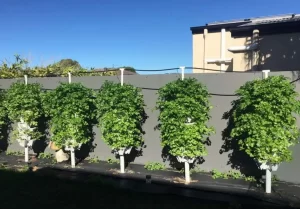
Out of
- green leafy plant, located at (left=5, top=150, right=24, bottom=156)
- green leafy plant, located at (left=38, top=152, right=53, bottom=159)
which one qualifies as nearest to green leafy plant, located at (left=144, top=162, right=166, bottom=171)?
green leafy plant, located at (left=38, top=152, right=53, bottom=159)

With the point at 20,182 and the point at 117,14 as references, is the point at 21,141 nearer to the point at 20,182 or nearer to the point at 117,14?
the point at 20,182

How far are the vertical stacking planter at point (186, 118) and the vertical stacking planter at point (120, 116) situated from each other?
2.29 ft

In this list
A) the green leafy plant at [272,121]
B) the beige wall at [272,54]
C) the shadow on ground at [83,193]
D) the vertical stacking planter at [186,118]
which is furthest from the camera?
the beige wall at [272,54]

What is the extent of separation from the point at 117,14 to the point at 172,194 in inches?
347

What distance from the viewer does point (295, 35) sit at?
9852 millimetres

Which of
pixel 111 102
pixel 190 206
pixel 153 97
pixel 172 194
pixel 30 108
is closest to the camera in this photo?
pixel 190 206

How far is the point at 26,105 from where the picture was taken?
7.04 metres

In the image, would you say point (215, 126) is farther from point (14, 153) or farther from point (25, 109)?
point (14, 153)

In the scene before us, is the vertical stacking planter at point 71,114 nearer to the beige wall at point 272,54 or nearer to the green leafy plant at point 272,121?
the green leafy plant at point 272,121

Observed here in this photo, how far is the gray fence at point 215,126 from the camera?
562 centimetres

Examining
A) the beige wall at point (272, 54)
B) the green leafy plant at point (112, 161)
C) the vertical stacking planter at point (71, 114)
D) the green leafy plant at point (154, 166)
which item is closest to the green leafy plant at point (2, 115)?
the vertical stacking planter at point (71, 114)

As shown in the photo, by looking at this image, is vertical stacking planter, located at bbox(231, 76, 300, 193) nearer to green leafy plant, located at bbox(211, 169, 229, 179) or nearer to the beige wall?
green leafy plant, located at bbox(211, 169, 229, 179)

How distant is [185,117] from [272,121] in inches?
57.6

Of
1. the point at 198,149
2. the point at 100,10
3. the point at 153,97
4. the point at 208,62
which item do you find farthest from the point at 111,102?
the point at 208,62
